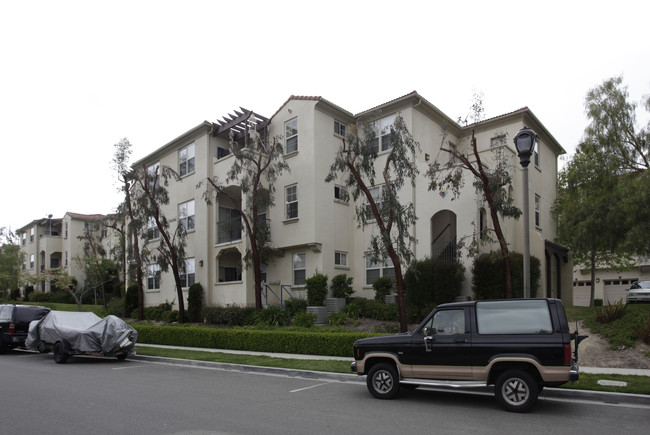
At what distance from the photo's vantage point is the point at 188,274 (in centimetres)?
2948

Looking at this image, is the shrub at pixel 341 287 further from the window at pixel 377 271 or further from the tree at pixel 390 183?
the tree at pixel 390 183

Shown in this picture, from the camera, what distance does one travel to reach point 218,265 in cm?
2762

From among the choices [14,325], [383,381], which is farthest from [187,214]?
[383,381]

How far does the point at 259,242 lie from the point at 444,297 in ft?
29.0

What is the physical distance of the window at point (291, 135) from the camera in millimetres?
24656

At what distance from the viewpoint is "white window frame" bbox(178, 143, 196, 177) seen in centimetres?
2981

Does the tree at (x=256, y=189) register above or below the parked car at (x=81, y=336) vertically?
above

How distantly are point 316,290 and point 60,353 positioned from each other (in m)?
10.2

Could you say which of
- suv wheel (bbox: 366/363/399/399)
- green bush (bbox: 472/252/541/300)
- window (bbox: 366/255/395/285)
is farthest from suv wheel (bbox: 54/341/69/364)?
green bush (bbox: 472/252/541/300)

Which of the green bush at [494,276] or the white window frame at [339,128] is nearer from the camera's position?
the green bush at [494,276]

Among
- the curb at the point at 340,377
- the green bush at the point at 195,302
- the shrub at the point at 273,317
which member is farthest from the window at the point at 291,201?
the curb at the point at 340,377

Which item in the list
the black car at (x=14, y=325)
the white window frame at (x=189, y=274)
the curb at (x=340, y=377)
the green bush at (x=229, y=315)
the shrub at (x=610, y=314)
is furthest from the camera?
the white window frame at (x=189, y=274)

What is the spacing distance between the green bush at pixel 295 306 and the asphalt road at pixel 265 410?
10493mm

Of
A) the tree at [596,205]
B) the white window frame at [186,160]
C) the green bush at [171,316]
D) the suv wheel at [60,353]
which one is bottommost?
the green bush at [171,316]
